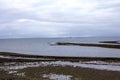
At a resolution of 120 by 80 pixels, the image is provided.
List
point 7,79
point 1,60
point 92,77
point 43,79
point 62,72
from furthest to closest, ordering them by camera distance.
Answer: point 1,60 < point 62,72 < point 92,77 < point 43,79 < point 7,79

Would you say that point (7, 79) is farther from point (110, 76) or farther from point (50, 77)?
point (110, 76)

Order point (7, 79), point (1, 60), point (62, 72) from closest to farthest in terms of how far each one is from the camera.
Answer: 1. point (7, 79)
2. point (62, 72)
3. point (1, 60)

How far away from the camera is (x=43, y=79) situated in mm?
24109

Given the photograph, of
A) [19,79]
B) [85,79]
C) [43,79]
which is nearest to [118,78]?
[85,79]

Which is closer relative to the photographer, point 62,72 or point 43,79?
point 43,79

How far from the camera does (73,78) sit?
83.0ft

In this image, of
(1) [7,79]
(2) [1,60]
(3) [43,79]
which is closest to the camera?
(1) [7,79]

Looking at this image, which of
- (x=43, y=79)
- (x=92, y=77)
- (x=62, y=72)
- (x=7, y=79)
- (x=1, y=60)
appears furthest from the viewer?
(x=1, y=60)

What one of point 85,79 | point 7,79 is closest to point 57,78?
point 85,79

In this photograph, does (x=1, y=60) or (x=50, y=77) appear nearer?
(x=50, y=77)

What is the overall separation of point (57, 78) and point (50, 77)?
0.80m

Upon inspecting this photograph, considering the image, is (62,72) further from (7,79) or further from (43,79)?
(7,79)

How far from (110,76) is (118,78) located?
4.06 ft

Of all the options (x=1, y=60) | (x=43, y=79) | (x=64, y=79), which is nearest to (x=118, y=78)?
(x=64, y=79)
